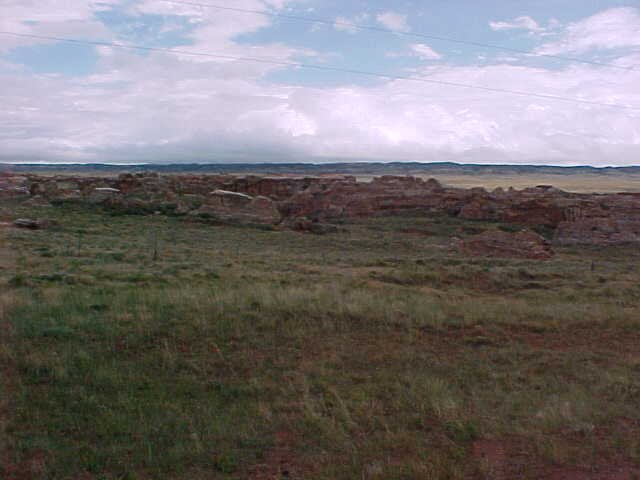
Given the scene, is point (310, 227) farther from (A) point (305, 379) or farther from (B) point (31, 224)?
(A) point (305, 379)

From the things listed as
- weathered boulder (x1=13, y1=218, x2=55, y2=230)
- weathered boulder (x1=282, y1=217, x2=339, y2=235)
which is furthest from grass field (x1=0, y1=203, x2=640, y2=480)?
weathered boulder (x1=282, y1=217, x2=339, y2=235)

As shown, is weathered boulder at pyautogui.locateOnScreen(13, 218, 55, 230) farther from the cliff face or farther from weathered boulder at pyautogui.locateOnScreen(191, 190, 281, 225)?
the cliff face

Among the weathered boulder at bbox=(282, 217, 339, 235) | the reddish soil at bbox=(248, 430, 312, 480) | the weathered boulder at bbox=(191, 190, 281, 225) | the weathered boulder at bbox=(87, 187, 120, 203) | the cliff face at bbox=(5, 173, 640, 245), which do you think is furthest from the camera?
the weathered boulder at bbox=(87, 187, 120, 203)

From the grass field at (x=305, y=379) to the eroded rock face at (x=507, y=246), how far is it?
12812 millimetres

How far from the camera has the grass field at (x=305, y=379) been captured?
5406 millimetres

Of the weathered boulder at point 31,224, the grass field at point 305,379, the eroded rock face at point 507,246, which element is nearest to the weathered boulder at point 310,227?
the eroded rock face at point 507,246

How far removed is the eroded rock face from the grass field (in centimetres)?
1281

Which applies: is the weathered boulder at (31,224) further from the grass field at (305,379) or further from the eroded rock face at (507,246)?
the eroded rock face at (507,246)

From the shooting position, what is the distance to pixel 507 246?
27.6 metres

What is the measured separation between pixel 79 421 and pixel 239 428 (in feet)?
4.69

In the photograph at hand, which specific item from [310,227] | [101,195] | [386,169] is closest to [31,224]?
[310,227]

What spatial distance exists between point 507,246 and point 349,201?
19.2 m

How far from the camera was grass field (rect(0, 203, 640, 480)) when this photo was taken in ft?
17.7

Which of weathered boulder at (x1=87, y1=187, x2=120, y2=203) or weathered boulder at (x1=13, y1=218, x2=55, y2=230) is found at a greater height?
weathered boulder at (x1=87, y1=187, x2=120, y2=203)
